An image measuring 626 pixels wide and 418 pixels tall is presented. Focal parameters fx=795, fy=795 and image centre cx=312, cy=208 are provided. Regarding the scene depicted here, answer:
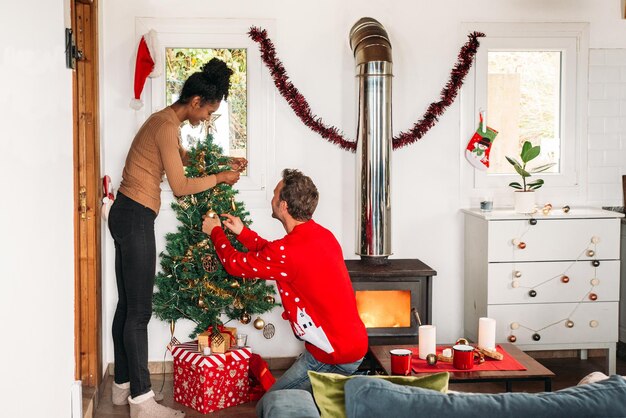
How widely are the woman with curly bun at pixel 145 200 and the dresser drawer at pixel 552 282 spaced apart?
5.67 ft

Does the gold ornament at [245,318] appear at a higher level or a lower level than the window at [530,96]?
lower

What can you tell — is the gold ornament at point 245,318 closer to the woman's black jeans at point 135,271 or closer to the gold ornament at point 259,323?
the gold ornament at point 259,323

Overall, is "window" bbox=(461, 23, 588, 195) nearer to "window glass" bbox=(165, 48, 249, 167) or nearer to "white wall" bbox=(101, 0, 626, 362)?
"white wall" bbox=(101, 0, 626, 362)

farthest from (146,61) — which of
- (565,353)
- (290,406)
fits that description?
(565,353)

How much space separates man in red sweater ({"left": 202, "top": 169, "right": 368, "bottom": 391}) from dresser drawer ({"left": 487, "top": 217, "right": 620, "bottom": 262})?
4.93 ft

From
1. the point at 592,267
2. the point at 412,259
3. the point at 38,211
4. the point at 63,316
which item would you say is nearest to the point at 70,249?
the point at 63,316

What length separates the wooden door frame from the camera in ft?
13.1

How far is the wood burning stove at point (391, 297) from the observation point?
4.32 m

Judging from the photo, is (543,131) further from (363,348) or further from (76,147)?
(76,147)

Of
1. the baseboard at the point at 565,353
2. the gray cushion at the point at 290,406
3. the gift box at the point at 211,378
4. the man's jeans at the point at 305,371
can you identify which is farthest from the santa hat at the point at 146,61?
the baseboard at the point at 565,353

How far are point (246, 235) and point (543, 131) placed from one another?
2.29 m

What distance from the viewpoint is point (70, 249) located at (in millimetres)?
2654

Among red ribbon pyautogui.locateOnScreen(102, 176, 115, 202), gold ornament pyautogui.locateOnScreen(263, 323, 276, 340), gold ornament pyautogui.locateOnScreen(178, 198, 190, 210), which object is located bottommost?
gold ornament pyautogui.locateOnScreen(263, 323, 276, 340)

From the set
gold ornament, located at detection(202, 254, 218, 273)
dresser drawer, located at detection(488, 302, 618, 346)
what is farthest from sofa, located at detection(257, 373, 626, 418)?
dresser drawer, located at detection(488, 302, 618, 346)
